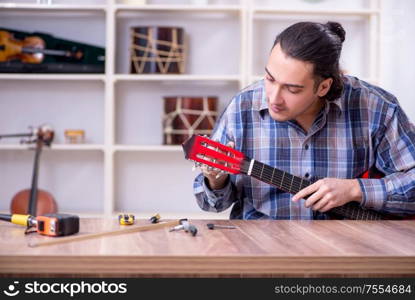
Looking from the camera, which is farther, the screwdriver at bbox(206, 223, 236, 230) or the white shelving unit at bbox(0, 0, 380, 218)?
the white shelving unit at bbox(0, 0, 380, 218)

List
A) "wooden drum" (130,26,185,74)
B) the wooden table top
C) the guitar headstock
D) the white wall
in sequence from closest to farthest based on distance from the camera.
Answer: the wooden table top, the guitar headstock, "wooden drum" (130,26,185,74), the white wall

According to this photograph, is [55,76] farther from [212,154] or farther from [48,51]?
[212,154]

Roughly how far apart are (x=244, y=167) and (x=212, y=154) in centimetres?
11

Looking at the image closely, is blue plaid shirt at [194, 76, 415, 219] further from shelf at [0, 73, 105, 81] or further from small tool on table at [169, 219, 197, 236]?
shelf at [0, 73, 105, 81]

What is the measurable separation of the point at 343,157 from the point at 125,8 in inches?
75.4

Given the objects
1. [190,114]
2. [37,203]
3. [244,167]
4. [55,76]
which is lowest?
[37,203]

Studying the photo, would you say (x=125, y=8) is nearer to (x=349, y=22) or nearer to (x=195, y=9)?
(x=195, y=9)

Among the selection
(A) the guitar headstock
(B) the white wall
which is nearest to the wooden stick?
(A) the guitar headstock

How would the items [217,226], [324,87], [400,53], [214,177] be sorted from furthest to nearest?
1. [400,53]
2. [324,87]
3. [214,177]
4. [217,226]

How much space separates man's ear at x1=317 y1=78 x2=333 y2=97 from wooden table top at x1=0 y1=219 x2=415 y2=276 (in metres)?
0.65

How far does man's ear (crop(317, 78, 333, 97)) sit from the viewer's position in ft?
5.55

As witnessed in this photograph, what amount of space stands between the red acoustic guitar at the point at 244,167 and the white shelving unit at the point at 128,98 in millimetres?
1858

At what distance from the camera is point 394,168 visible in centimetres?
177

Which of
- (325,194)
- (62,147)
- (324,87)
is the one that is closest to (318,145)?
(324,87)
